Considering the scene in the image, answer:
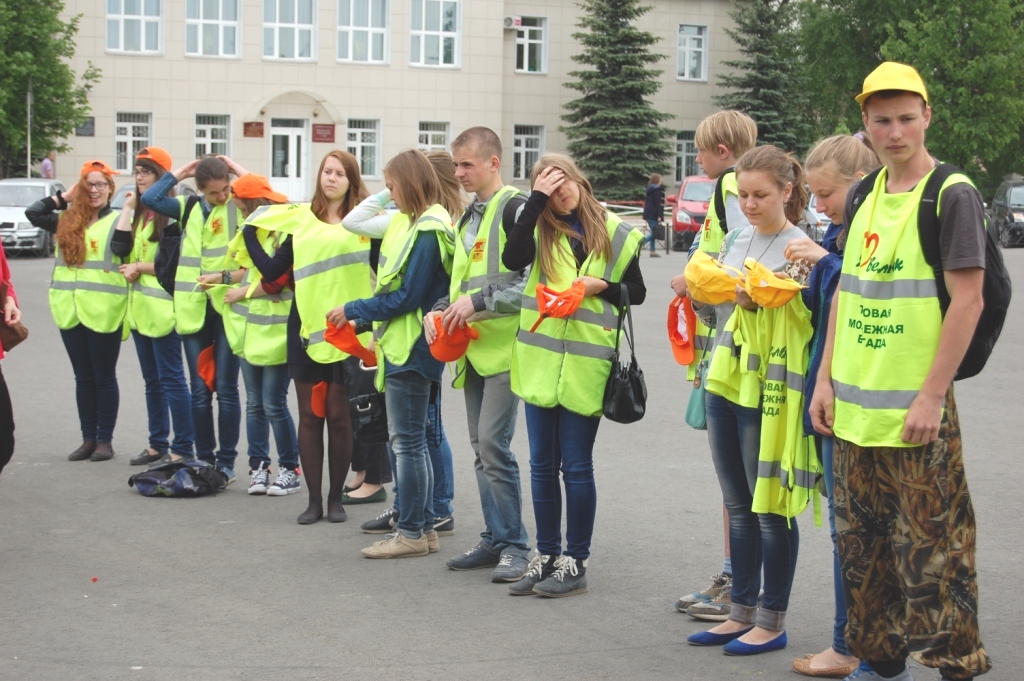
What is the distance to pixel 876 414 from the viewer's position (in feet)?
13.4

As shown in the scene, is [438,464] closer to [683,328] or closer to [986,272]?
[683,328]

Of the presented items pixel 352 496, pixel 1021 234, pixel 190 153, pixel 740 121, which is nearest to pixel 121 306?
pixel 352 496

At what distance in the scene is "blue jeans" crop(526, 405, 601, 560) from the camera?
227 inches

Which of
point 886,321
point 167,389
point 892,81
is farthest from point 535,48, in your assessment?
point 886,321

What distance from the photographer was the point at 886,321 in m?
4.07

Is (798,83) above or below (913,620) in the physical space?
above

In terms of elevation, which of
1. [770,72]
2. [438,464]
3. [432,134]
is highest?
[770,72]

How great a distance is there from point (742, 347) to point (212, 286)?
416 centimetres

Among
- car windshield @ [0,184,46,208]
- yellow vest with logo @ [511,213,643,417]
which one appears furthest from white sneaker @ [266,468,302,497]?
car windshield @ [0,184,46,208]

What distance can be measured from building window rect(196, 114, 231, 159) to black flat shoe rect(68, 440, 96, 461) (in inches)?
1561

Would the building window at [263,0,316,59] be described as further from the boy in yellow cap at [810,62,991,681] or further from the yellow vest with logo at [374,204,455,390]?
the boy in yellow cap at [810,62,991,681]

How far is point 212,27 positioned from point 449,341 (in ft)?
143

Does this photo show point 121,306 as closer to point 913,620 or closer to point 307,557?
point 307,557

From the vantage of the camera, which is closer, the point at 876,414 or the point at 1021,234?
the point at 876,414
